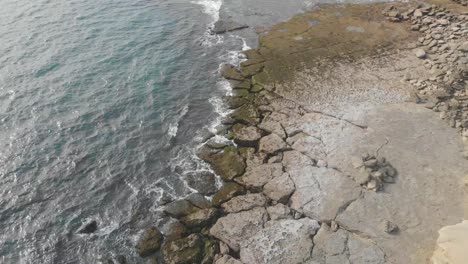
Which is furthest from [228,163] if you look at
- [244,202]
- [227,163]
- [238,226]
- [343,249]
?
[343,249]

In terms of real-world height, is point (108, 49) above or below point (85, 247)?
above

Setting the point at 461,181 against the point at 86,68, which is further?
the point at 86,68

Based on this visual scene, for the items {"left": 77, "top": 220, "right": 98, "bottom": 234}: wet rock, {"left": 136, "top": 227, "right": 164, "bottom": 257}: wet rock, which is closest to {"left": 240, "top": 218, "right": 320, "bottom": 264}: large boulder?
{"left": 136, "top": 227, "right": 164, "bottom": 257}: wet rock

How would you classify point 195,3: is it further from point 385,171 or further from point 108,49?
point 385,171

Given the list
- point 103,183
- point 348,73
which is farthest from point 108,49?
point 348,73

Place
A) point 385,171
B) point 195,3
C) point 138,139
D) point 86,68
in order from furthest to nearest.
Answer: point 195,3 → point 86,68 → point 138,139 → point 385,171

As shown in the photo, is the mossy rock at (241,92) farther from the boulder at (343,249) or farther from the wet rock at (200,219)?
the boulder at (343,249)

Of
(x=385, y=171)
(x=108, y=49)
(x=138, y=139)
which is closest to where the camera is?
(x=385, y=171)
